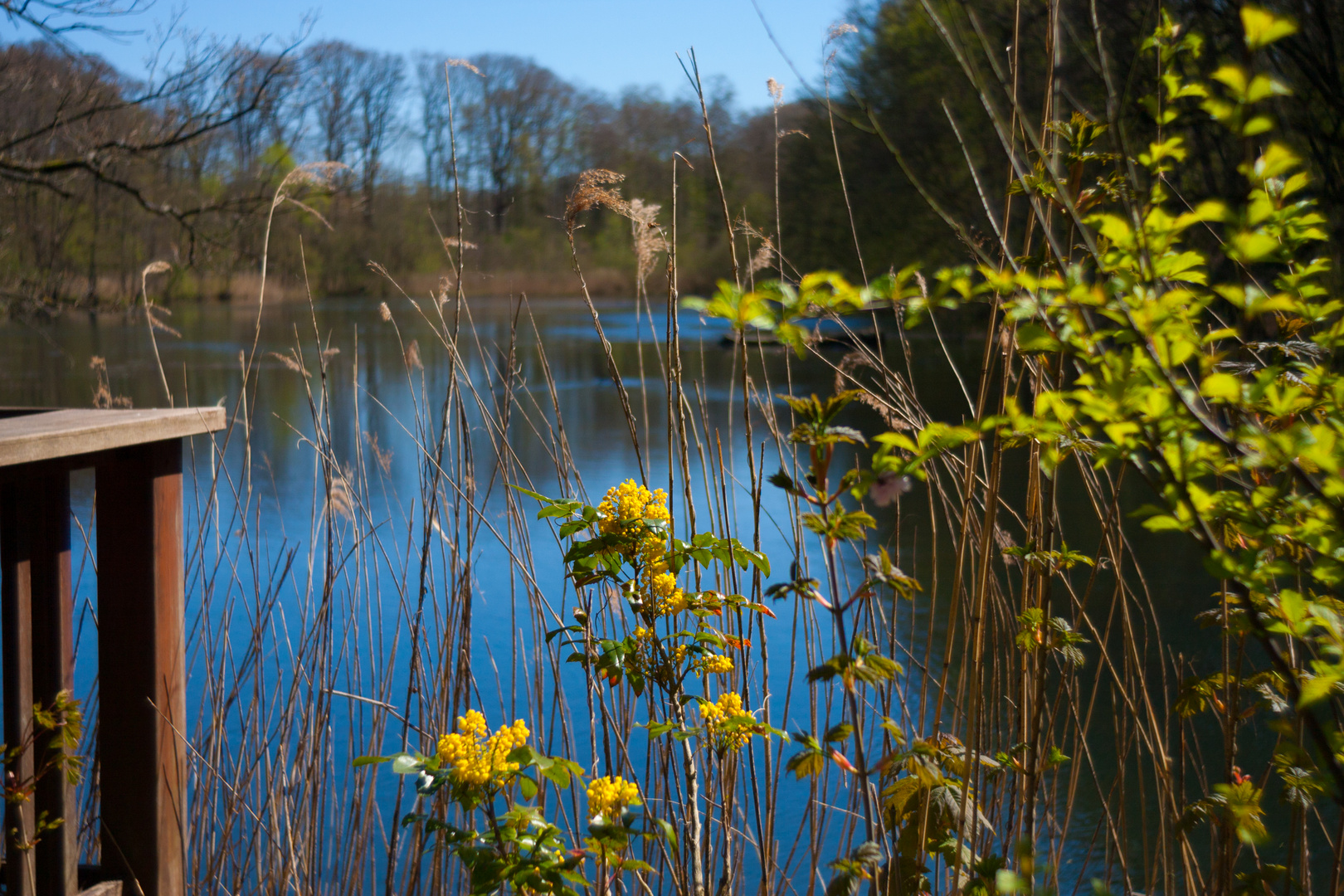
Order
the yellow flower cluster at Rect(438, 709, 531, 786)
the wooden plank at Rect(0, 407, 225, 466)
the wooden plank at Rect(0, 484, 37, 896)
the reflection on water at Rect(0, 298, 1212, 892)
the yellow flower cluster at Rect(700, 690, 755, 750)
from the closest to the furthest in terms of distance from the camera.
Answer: the yellow flower cluster at Rect(438, 709, 531, 786), the yellow flower cluster at Rect(700, 690, 755, 750), the wooden plank at Rect(0, 407, 225, 466), the wooden plank at Rect(0, 484, 37, 896), the reflection on water at Rect(0, 298, 1212, 892)

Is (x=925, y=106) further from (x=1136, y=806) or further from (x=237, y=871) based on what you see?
(x=237, y=871)

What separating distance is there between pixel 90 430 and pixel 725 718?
0.68m

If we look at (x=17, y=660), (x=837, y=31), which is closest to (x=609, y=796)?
(x=17, y=660)

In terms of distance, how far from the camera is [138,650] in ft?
3.73

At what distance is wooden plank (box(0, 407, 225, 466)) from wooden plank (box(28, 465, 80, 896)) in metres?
0.07

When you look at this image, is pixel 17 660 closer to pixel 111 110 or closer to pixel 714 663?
pixel 714 663

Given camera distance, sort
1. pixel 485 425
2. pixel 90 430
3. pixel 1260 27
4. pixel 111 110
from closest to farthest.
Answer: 1. pixel 1260 27
2. pixel 90 430
3. pixel 485 425
4. pixel 111 110

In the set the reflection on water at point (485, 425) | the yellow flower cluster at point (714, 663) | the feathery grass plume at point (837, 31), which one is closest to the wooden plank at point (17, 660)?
the reflection on water at point (485, 425)

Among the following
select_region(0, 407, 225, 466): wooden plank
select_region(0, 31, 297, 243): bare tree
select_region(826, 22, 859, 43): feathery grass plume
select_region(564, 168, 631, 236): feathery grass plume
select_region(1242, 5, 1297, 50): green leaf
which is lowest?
select_region(0, 407, 225, 466): wooden plank

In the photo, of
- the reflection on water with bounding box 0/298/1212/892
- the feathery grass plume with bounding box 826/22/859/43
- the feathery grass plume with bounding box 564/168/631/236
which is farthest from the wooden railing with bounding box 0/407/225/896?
the feathery grass plume with bounding box 826/22/859/43

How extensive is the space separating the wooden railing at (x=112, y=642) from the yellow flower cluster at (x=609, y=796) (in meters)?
0.64

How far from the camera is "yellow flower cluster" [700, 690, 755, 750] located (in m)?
0.78

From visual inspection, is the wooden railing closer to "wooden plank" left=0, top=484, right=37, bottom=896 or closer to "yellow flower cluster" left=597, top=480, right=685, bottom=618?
"wooden plank" left=0, top=484, right=37, bottom=896

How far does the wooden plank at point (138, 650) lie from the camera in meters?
1.11
